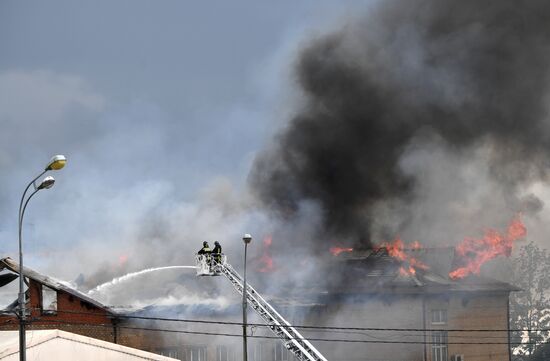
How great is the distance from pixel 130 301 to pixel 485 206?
21304 millimetres

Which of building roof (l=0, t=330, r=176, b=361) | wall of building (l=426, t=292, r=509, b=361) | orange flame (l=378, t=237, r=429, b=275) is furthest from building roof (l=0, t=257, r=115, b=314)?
wall of building (l=426, t=292, r=509, b=361)

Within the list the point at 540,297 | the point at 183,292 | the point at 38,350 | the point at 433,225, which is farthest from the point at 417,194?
the point at 540,297

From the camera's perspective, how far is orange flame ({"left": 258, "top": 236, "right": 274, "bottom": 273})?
1964 inches

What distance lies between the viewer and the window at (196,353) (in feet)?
147

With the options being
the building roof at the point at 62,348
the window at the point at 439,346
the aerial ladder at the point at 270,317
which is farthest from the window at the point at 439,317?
the building roof at the point at 62,348

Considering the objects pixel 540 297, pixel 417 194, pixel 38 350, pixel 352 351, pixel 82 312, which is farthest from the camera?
pixel 540 297

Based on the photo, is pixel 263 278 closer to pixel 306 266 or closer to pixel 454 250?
pixel 306 266

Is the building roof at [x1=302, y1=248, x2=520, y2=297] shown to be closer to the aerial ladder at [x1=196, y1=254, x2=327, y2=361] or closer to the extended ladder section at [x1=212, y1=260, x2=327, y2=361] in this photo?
the aerial ladder at [x1=196, y1=254, x2=327, y2=361]

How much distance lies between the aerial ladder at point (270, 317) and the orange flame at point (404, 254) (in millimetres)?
11881

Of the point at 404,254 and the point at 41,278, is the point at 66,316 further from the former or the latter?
the point at 404,254

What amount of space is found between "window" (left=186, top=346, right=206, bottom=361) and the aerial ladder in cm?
605

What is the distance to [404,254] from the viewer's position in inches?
1993

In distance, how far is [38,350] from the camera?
25.3 m

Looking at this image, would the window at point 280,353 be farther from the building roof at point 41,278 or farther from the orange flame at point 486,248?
the building roof at point 41,278
